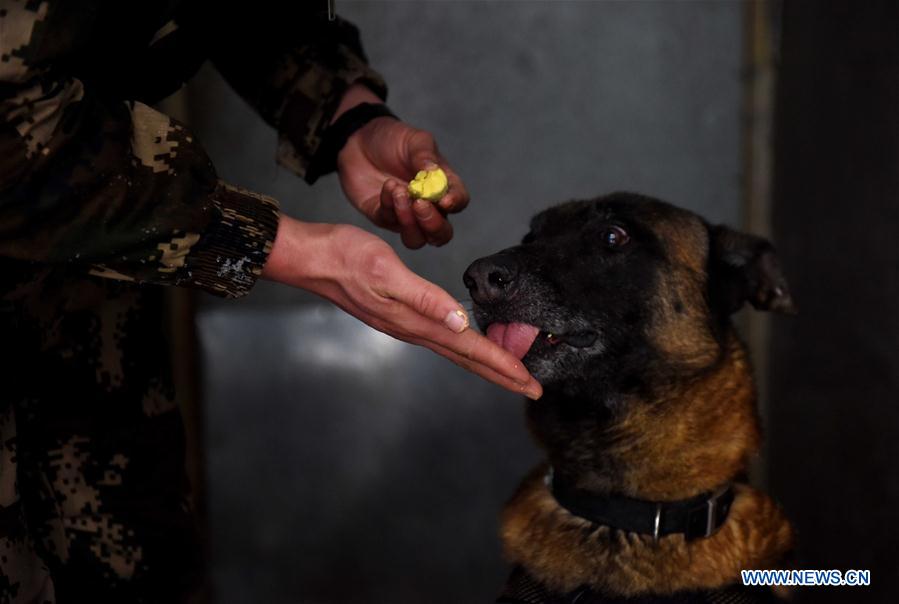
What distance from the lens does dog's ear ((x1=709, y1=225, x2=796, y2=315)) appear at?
6.85 ft

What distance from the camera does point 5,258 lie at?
1.56 meters

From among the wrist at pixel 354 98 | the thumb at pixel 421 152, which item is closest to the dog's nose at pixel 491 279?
the thumb at pixel 421 152

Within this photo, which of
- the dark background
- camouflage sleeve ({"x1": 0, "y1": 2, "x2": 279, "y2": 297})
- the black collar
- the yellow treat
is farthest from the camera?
the dark background

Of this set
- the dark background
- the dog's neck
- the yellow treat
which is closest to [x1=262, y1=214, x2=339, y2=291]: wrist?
the yellow treat

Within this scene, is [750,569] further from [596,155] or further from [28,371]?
[596,155]

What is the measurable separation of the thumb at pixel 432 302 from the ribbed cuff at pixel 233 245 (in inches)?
8.9

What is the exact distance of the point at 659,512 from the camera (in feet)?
6.05

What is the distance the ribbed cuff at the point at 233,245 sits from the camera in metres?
1.41

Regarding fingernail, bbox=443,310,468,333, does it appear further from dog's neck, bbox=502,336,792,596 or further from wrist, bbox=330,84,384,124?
wrist, bbox=330,84,384,124

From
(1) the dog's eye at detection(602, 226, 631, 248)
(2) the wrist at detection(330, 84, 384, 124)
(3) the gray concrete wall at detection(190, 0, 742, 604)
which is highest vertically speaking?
(2) the wrist at detection(330, 84, 384, 124)

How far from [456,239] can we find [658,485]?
1.83 metres

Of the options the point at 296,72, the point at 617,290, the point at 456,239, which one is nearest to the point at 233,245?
the point at 296,72

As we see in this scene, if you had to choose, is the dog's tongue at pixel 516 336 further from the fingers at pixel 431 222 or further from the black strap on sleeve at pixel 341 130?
the black strap on sleeve at pixel 341 130

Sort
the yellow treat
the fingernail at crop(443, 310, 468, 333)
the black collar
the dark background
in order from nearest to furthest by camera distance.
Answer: the fingernail at crop(443, 310, 468, 333) < the yellow treat < the black collar < the dark background
